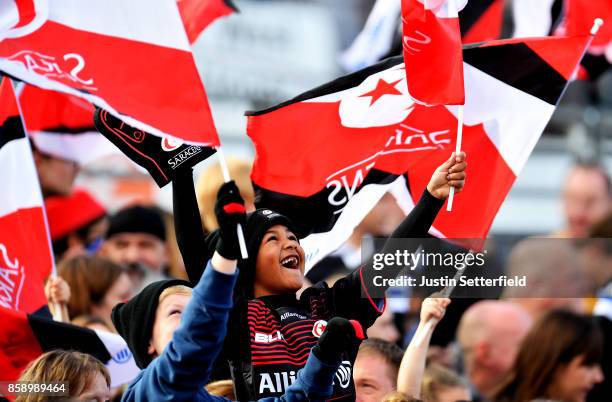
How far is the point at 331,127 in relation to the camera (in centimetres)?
554

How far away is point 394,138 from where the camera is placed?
5.51 meters

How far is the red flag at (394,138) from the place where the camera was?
17.9ft

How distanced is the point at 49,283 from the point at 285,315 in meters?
1.84

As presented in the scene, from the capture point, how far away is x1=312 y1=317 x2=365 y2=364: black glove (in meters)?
3.97

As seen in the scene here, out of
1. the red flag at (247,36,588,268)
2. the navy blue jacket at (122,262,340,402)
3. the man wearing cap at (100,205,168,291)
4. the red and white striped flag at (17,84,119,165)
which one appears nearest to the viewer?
the navy blue jacket at (122,262,340,402)

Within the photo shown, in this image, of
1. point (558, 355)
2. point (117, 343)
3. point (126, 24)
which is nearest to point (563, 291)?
point (558, 355)

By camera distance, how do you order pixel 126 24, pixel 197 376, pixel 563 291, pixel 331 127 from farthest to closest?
pixel 563 291, pixel 331 127, pixel 126 24, pixel 197 376

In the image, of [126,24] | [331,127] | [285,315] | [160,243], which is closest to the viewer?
[285,315]

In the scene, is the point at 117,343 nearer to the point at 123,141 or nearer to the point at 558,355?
the point at 123,141

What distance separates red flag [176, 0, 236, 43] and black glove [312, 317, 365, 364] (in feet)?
7.59

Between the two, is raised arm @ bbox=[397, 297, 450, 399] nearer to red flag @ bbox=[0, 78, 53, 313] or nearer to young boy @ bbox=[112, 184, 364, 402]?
young boy @ bbox=[112, 184, 364, 402]

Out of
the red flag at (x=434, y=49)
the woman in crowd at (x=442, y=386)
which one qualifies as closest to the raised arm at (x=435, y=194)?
the red flag at (x=434, y=49)

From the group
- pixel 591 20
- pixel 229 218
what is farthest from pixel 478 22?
pixel 229 218
